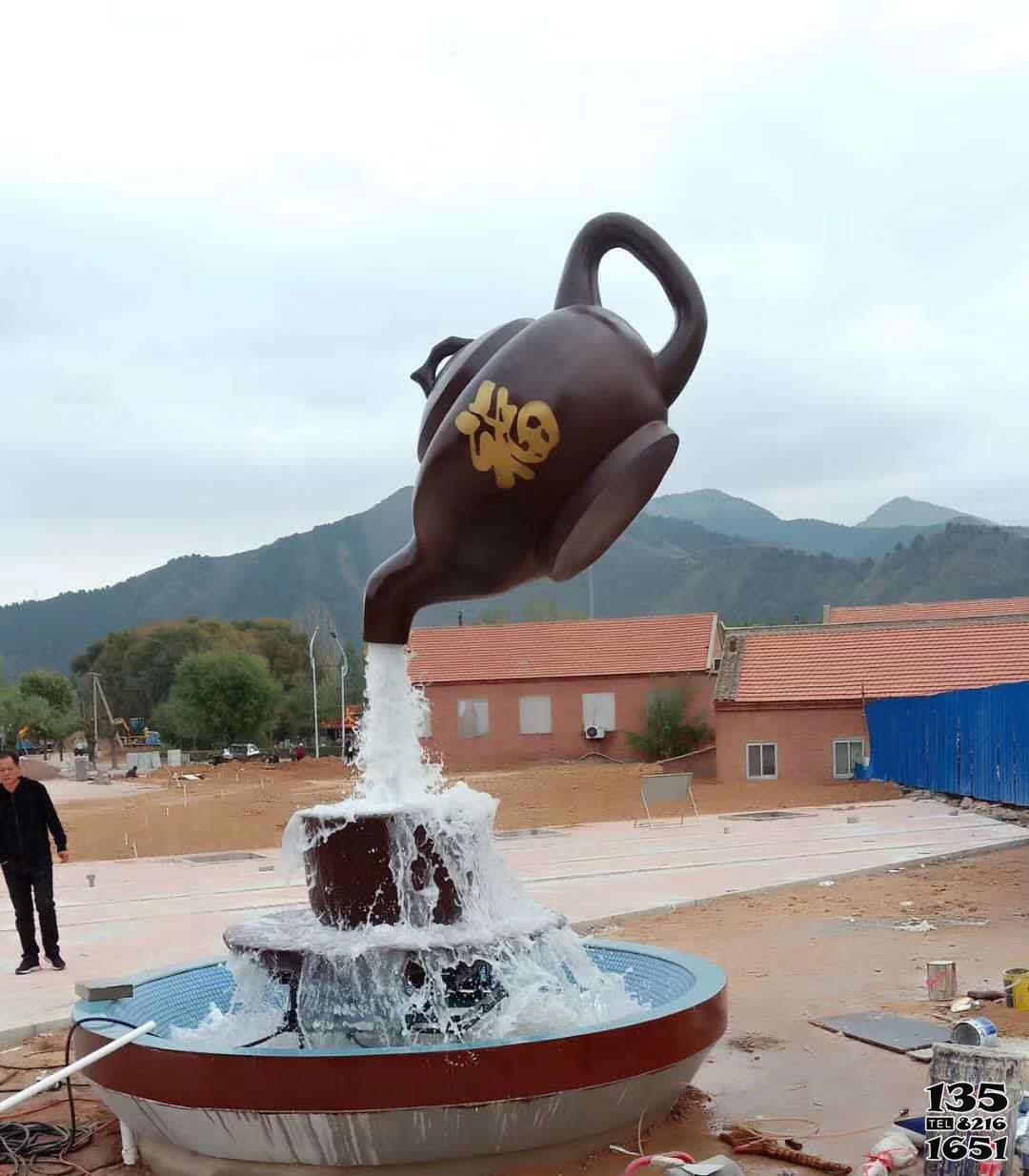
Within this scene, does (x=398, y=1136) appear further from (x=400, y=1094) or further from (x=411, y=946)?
(x=411, y=946)

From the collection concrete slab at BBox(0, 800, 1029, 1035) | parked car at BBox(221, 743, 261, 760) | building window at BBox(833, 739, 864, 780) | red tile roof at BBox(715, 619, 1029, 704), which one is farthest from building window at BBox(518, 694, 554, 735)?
parked car at BBox(221, 743, 261, 760)

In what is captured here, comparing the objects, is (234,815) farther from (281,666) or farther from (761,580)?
(761,580)

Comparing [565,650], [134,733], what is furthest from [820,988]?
[134,733]

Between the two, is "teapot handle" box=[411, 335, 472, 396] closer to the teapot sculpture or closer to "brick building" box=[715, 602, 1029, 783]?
the teapot sculpture

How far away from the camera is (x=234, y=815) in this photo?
23.4 m

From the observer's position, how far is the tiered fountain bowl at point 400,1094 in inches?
183

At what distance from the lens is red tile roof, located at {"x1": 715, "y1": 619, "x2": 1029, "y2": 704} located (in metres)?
26.8

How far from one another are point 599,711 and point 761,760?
269 inches

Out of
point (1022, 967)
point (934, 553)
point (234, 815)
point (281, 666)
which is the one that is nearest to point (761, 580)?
point (934, 553)

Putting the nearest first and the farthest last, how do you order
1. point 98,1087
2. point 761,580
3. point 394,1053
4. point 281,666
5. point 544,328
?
1. point 394,1053
2. point 98,1087
3. point 544,328
4. point 281,666
5. point 761,580

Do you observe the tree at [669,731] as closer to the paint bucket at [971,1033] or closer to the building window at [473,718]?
the building window at [473,718]

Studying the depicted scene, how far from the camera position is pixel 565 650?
34344 mm

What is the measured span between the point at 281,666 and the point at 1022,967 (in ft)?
247

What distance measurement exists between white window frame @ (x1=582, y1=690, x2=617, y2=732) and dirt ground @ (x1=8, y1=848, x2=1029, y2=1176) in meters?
18.9
